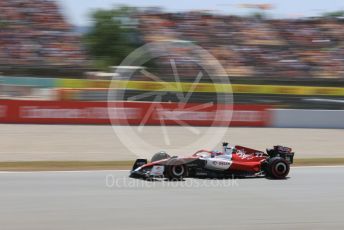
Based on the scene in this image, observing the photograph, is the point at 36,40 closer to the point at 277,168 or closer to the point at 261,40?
the point at 261,40

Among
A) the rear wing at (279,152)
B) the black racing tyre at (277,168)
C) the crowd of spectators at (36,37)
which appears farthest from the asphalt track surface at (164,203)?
the crowd of spectators at (36,37)

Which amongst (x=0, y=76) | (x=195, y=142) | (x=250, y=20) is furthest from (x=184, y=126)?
(x=250, y=20)

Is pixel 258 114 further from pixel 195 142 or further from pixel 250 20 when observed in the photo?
pixel 250 20

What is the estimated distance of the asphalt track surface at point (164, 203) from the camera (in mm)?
5980

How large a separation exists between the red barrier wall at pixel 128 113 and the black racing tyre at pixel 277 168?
10974 mm

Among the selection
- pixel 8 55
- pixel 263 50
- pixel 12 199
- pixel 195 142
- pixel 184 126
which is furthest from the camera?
pixel 263 50

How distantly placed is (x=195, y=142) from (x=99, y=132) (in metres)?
3.06

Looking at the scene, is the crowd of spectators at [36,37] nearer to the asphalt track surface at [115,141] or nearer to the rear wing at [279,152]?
the asphalt track surface at [115,141]

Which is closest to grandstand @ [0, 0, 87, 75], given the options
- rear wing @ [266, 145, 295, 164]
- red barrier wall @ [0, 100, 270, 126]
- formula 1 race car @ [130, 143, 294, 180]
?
red barrier wall @ [0, 100, 270, 126]

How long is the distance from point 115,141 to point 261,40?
17.6m

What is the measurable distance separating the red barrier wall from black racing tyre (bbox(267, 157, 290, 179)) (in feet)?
36.0

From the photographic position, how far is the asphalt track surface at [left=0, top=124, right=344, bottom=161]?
13595mm

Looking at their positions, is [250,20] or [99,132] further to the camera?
[250,20]

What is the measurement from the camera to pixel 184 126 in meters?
20.0
